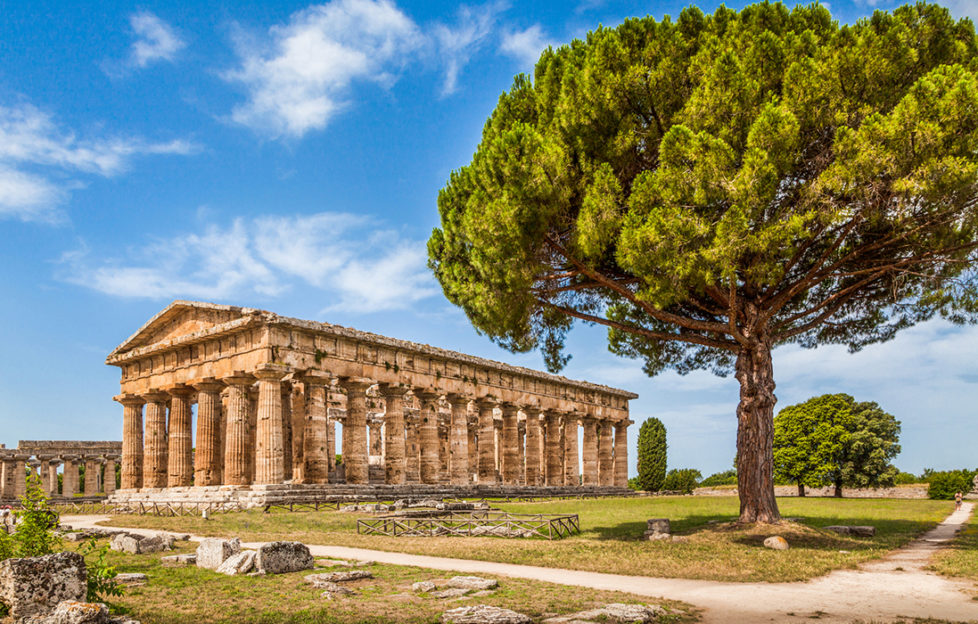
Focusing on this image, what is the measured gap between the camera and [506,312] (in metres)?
18.9

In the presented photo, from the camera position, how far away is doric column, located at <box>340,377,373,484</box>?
34.6 metres

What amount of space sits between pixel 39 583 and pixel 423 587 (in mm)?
4996

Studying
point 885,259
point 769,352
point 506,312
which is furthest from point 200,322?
point 885,259

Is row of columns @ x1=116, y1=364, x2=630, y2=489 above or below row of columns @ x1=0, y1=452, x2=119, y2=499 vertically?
above

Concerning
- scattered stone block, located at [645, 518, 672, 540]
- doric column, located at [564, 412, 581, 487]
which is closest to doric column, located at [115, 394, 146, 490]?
doric column, located at [564, 412, 581, 487]

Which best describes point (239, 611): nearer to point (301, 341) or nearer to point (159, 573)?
point (159, 573)

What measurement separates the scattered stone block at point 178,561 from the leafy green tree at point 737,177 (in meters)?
8.62

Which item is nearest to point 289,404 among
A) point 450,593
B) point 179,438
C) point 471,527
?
point 179,438

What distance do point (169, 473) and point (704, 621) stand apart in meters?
32.9

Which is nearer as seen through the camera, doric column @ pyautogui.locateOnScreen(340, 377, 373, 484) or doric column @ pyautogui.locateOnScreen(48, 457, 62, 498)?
doric column @ pyautogui.locateOnScreen(340, 377, 373, 484)

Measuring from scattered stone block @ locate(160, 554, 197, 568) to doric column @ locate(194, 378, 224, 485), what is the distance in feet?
67.4

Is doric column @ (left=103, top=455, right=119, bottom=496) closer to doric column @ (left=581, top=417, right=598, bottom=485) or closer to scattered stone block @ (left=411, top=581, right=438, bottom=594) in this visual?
doric column @ (left=581, top=417, right=598, bottom=485)

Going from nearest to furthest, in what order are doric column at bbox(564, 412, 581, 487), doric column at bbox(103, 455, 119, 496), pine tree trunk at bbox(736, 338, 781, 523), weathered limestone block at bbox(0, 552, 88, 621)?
weathered limestone block at bbox(0, 552, 88, 621) < pine tree trunk at bbox(736, 338, 781, 523) < doric column at bbox(564, 412, 581, 487) < doric column at bbox(103, 455, 119, 496)

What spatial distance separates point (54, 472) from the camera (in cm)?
5516
